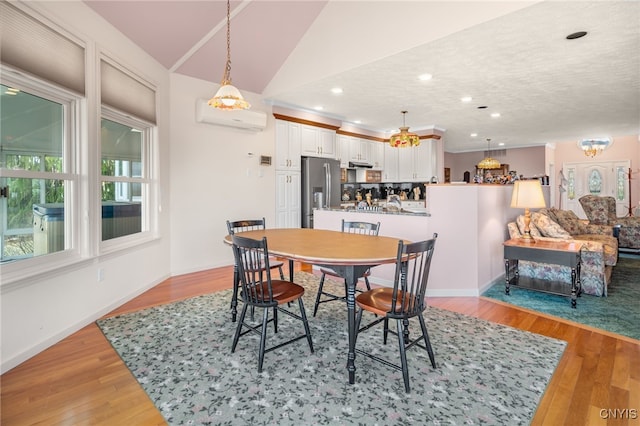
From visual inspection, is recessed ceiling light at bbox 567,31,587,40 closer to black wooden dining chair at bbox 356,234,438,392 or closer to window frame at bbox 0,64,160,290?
black wooden dining chair at bbox 356,234,438,392

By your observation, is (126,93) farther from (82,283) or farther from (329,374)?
(329,374)

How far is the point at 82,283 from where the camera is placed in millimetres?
2891

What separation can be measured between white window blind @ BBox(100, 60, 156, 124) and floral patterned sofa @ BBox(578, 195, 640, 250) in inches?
305

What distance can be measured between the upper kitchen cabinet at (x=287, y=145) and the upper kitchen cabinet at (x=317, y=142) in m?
0.14

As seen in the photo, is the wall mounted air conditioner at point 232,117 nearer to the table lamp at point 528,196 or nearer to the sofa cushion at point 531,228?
the table lamp at point 528,196

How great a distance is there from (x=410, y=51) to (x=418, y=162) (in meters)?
4.45

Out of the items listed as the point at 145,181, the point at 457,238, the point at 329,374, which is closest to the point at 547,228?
the point at 457,238

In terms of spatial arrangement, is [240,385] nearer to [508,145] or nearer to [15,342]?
[15,342]

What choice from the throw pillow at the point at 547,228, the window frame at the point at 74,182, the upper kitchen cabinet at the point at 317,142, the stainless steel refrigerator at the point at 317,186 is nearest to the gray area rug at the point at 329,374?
the window frame at the point at 74,182

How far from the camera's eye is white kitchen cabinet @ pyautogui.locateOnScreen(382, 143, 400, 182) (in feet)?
26.0

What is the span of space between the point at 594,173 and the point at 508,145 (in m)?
2.43

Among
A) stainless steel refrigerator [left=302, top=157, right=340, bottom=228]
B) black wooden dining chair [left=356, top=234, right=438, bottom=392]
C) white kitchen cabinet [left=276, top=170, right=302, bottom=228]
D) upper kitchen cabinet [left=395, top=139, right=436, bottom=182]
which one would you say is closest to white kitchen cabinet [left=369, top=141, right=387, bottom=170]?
upper kitchen cabinet [left=395, top=139, right=436, bottom=182]

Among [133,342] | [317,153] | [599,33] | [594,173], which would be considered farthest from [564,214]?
[133,342]

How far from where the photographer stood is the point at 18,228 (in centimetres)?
241
